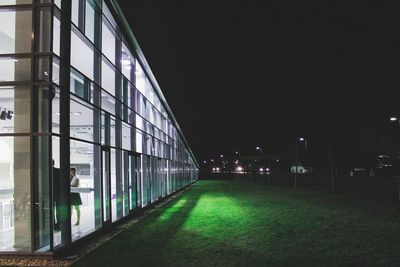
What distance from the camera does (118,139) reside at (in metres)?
15.4

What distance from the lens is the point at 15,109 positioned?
32.5 ft

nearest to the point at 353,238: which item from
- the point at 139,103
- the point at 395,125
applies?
the point at 139,103

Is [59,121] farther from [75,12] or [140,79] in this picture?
[140,79]

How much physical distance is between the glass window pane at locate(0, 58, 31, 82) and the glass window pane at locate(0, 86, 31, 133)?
216mm

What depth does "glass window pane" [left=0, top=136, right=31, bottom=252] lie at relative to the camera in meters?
9.66

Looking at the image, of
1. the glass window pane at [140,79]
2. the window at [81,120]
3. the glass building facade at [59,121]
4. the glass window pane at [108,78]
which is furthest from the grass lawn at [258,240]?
the glass window pane at [140,79]

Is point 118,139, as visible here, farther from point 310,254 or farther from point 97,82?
point 310,254

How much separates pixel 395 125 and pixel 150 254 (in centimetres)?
6365

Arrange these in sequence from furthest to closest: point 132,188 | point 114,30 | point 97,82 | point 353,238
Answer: point 132,188 → point 114,30 → point 97,82 → point 353,238

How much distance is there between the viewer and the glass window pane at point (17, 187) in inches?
380

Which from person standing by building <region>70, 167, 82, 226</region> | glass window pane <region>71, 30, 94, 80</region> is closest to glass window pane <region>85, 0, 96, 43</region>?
glass window pane <region>71, 30, 94, 80</region>

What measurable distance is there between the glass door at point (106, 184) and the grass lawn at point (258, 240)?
90cm

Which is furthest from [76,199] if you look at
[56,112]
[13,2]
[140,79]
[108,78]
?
[140,79]

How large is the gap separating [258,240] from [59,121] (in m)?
5.85
